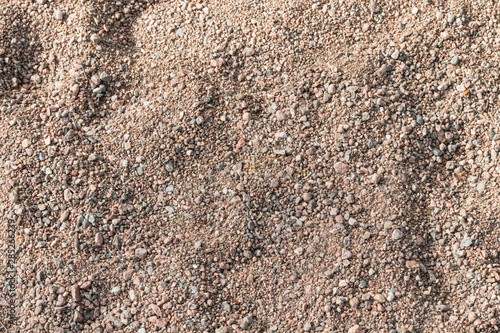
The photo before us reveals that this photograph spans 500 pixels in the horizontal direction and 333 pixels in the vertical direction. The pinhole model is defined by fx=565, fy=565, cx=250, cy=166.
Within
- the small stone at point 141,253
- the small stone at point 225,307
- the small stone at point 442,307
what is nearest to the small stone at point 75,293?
the small stone at point 141,253

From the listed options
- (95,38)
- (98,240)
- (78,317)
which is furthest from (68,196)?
(95,38)

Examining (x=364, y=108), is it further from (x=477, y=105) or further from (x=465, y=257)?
(x=465, y=257)

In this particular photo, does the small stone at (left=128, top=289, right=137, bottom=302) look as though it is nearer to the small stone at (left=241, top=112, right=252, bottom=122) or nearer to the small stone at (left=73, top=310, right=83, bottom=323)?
the small stone at (left=73, top=310, right=83, bottom=323)

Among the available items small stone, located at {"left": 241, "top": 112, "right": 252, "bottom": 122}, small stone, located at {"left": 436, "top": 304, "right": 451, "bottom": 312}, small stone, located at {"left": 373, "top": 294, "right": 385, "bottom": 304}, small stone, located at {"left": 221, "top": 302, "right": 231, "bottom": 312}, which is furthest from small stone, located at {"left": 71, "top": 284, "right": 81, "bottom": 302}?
small stone, located at {"left": 436, "top": 304, "right": 451, "bottom": 312}

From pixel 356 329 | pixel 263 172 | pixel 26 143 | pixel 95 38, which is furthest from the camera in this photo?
pixel 95 38

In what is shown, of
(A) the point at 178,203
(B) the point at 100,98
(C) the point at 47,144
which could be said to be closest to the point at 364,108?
(A) the point at 178,203

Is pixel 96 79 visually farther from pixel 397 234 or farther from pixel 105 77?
pixel 397 234

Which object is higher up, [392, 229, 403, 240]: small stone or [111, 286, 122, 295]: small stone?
[111, 286, 122, 295]: small stone

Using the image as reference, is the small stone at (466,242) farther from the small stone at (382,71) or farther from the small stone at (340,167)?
the small stone at (382,71)
